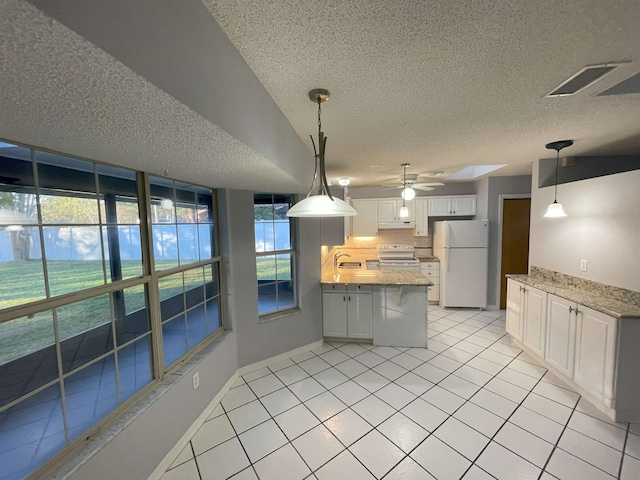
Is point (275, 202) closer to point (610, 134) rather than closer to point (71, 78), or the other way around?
point (71, 78)

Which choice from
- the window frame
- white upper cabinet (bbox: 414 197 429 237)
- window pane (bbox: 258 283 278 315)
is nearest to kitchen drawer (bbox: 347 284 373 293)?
the window frame

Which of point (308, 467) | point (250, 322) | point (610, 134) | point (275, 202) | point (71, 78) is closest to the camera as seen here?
point (71, 78)

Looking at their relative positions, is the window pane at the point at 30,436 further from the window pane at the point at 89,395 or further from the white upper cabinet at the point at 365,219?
the white upper cabinet at the point at 365,219

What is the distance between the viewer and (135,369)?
3.31 m

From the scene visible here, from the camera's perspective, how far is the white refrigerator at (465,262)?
14.7ft

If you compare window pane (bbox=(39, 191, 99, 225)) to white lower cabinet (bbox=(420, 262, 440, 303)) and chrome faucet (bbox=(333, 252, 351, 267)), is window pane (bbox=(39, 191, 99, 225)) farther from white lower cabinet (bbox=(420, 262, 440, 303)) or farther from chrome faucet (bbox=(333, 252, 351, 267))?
white lower cabinet (bbox=(420, 262, 440, 303))

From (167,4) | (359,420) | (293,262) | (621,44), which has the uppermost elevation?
(621,44)

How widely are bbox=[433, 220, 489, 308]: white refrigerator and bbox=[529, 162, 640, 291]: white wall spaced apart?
1.19 m

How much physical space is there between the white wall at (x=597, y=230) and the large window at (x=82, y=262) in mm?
3840

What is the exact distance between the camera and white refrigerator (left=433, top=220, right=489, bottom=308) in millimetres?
4473

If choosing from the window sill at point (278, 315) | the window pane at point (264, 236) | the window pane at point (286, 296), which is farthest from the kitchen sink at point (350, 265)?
the window pane at point (264, 236)

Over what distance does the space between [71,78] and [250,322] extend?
261 cm

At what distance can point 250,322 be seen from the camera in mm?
2854

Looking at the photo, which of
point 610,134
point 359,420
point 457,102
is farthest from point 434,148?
point 359,420
